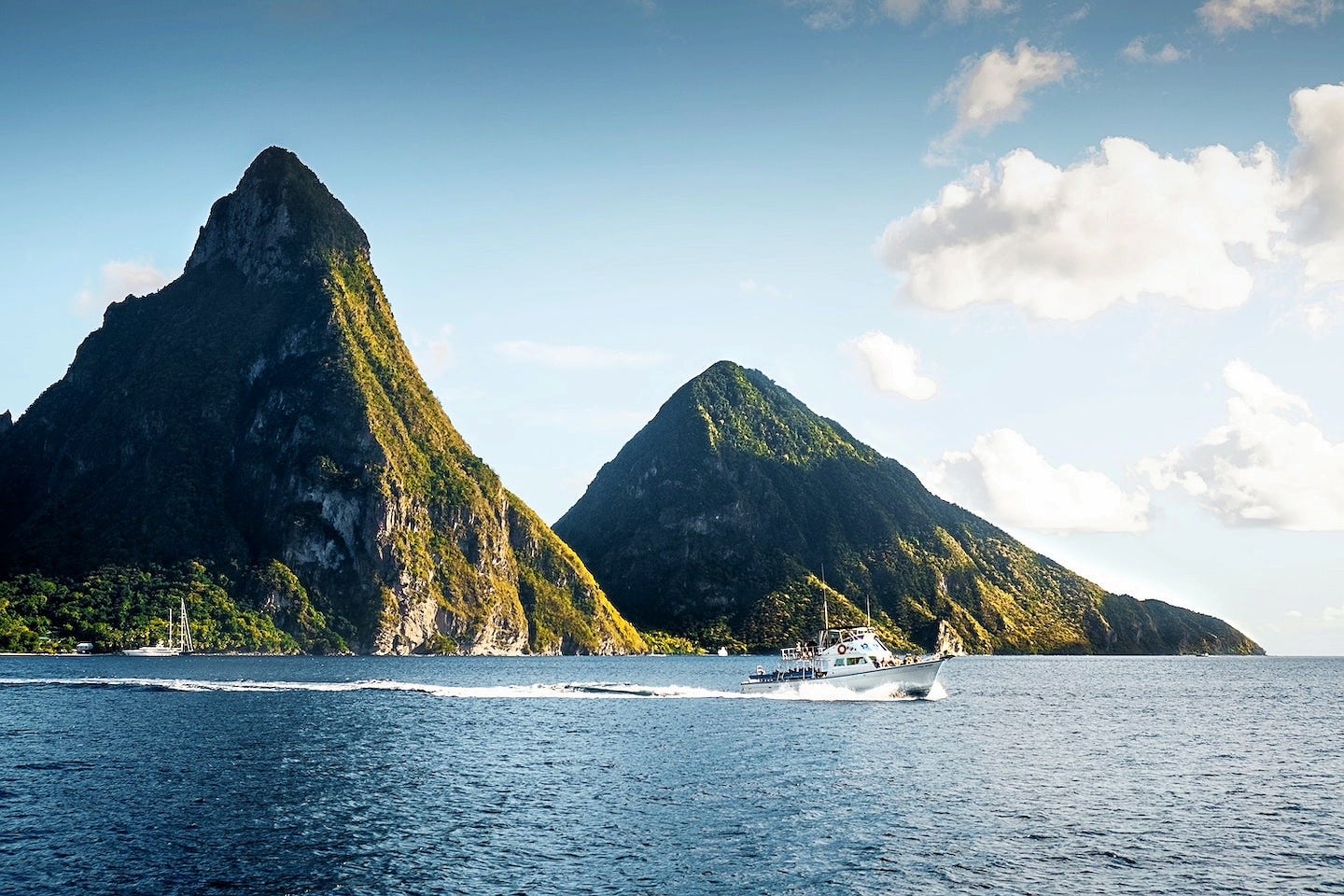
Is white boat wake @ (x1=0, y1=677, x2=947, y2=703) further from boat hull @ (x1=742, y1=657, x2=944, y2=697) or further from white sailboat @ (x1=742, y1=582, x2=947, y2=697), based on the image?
white sailboat @ (x1=742, y1=582, x2=947, y2=697)

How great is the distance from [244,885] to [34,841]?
13715mm

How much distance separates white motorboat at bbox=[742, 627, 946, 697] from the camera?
127 m

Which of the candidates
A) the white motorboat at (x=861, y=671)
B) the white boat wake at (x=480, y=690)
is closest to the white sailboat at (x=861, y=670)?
the white motorboat at (x=861, y=671)

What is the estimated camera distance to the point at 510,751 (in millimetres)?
80500

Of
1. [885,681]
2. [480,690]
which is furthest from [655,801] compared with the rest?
[480,690]

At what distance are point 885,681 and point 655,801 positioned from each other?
7622 cm

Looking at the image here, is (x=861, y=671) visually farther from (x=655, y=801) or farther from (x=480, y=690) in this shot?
(x=655, y=801)

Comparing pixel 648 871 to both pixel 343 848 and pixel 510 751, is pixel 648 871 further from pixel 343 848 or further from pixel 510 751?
pixel 510 751

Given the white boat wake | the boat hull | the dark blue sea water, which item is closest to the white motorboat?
the boat hull

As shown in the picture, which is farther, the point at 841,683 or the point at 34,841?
the point at 841,683

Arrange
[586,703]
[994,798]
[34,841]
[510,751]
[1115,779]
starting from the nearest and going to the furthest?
[34,841] → [994,798] → [1115,779] → [510,751] → [586,703]

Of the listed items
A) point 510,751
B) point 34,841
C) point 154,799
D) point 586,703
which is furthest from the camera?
point 586,703

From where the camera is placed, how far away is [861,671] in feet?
415

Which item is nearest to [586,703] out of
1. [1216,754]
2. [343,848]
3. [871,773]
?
[871,773]
